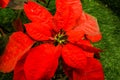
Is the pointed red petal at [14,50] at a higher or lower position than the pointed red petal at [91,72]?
higher

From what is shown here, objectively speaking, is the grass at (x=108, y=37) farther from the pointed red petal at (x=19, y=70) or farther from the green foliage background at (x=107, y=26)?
the pointed red petal at (x=19, y=70)

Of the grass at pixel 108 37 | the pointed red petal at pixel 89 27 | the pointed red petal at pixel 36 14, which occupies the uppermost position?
the pointed red petal at pixel 36 14

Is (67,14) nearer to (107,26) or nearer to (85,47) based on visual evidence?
(85,47)

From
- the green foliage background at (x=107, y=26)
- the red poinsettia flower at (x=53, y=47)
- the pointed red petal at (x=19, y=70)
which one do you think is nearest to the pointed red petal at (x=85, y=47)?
the red poinsettia flower at (x=53, y=47)

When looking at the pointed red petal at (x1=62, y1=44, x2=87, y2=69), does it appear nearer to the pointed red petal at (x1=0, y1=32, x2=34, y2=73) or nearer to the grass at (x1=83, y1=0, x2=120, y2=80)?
the pointed red petal at (x1=0, y1=32, x2=34, y2=73)

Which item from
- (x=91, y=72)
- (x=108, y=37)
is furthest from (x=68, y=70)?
(x=108, y=37)

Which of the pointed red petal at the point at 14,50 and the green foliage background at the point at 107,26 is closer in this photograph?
the pointed red petal at the point at 14,50
